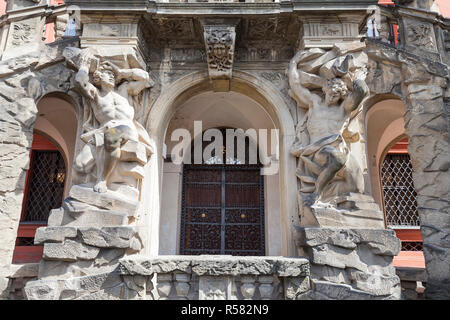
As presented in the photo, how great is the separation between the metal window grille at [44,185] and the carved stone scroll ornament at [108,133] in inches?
170

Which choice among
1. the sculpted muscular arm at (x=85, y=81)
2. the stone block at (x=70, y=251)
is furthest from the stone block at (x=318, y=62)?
the stone block at (x=70, y=251)

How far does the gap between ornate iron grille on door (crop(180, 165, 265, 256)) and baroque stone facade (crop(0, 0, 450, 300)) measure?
5.96ft

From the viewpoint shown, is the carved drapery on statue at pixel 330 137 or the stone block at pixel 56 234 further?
the carved drapery on statue at pixel 330 137

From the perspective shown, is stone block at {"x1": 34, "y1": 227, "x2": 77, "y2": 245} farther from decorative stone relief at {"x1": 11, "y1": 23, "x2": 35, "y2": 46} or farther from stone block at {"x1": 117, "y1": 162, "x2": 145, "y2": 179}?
decorative stone relief at {"x1": 11, "y1": 23, "x2": 35, "y2": 46}

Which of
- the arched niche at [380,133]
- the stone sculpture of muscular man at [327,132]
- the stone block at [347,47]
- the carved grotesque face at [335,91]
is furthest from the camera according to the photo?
the arched niche at [380,133]

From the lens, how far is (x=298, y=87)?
449 centimetres

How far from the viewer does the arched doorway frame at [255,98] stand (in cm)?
445

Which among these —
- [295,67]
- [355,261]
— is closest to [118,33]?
[295,67]

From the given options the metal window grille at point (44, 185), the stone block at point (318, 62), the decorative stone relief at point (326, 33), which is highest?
the decorative stone relief at point (326, 33)

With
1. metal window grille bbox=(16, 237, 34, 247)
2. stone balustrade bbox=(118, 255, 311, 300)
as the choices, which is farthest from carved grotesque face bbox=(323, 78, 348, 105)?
metal window grille bbox=(16, 237, 34, 247)

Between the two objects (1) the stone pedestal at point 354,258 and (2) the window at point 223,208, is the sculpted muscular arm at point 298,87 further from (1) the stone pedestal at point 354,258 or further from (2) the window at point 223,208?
(2) the window at point 223,208

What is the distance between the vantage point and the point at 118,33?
456 centimetres

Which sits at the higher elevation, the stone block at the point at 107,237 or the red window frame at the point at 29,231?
the red window frame at the point at 29,231
